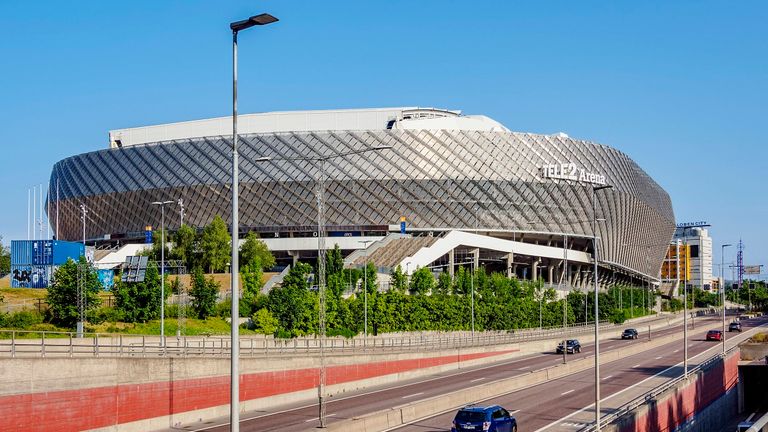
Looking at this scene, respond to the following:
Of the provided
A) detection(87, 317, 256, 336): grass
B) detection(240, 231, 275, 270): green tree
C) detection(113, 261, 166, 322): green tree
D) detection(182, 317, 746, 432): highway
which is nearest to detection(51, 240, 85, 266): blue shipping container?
detection(87, 317, 256, 336): grass

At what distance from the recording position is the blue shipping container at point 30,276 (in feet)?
285

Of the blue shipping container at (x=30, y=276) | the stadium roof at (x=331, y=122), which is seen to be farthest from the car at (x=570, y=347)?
the stadium roof at (x=331, y=122)

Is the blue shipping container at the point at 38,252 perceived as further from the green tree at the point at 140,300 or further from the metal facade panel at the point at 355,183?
the metal facade panel at the point at 355,183

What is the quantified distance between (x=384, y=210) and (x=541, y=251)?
26.8m

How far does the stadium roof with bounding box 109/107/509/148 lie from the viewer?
16000 centimetres

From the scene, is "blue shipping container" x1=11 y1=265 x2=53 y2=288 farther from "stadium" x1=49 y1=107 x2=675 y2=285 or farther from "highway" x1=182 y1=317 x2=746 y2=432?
"stadium" x1=49 y1=107 x2=675 y2=285

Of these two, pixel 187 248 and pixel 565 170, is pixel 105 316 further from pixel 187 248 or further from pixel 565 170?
pixel 565 170

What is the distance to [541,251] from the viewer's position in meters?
155

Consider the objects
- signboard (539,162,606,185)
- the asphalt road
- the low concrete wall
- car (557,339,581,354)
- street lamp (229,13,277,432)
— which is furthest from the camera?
signboard (539,162,606,185)

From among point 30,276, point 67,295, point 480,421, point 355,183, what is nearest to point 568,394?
point 480,421

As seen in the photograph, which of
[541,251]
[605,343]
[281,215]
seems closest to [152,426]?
[605,343]

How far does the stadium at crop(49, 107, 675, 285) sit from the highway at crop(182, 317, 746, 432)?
179ft

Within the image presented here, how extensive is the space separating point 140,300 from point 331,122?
92.8 m

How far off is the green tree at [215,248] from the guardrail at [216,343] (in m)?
37.5
